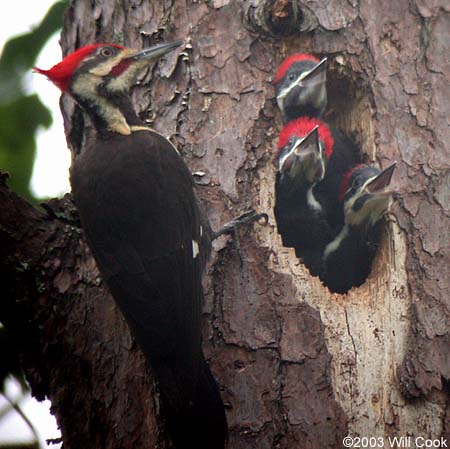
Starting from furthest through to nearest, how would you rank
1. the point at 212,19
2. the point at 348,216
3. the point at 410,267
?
the point at 348,216
the point at 212,19
the point at 410,267

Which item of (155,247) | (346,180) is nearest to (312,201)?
(346,180)

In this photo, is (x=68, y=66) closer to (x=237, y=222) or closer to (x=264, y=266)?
(x=237, y=222)

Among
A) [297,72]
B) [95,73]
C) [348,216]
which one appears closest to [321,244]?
[348,216]

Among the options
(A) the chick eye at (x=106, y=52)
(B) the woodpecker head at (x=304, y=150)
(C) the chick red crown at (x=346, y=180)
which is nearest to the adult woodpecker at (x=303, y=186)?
(B) the woodpecker head at (x=304, y=150)

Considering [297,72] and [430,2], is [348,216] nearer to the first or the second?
[297,72]

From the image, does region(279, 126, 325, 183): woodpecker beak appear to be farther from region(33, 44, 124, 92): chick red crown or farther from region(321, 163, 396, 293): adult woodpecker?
region(33, 44, 124, 92): chick red crown

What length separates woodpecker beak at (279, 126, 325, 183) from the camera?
12.9ft

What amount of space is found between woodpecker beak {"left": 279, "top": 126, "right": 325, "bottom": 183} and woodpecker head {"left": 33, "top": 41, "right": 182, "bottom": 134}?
0.72 meters

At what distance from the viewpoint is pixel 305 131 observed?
158 inches

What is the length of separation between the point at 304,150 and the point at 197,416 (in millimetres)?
1517

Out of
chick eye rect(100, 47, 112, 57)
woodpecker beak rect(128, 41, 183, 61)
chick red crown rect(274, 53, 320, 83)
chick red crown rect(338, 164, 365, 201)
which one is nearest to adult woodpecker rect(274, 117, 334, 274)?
chick red crown rect(338, 164, 365, 201)

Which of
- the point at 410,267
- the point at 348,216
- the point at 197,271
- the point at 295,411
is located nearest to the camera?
the point at 295,411

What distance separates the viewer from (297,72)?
396 cm

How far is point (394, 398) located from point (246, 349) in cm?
56
